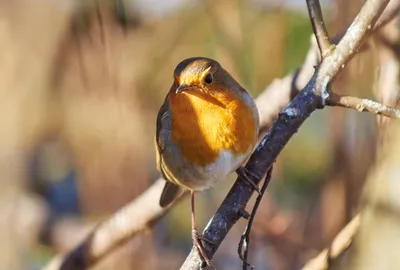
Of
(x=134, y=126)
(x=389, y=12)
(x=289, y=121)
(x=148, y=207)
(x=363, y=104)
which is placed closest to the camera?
(x=363, y=104)

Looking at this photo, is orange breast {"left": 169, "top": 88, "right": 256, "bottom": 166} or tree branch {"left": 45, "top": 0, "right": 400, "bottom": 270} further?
tree branch {"left": 45, "top": 0, "right": 400, "bottom": 270}

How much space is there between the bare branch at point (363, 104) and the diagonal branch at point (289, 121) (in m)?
0.03

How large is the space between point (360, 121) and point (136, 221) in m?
0.75

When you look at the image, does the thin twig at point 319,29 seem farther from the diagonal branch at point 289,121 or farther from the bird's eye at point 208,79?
the bird's eye at point 208,79

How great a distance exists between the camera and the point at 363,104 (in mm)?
1270

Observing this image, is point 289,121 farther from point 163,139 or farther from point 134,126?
point 134,126

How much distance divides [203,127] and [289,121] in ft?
1.41

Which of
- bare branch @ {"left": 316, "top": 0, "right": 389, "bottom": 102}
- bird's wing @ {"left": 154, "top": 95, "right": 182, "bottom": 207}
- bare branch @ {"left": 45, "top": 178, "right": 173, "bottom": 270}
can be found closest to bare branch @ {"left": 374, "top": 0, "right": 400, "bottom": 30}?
bare branch @ {"left": 316, "top": 0, "right": 389, "bottom": 102}

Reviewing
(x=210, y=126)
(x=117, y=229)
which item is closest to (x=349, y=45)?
(x=210, y=126)

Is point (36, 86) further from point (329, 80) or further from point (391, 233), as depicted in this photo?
point (391, 233)

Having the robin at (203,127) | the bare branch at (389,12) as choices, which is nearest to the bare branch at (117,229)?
the robin at (203,127)

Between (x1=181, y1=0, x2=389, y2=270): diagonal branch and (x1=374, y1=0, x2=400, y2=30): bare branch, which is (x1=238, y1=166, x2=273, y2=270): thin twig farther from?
(x1=374, y1=0, x2=400, y2=30): bare branch

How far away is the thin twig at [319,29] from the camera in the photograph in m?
1.39

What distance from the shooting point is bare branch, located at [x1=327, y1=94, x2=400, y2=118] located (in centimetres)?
123
